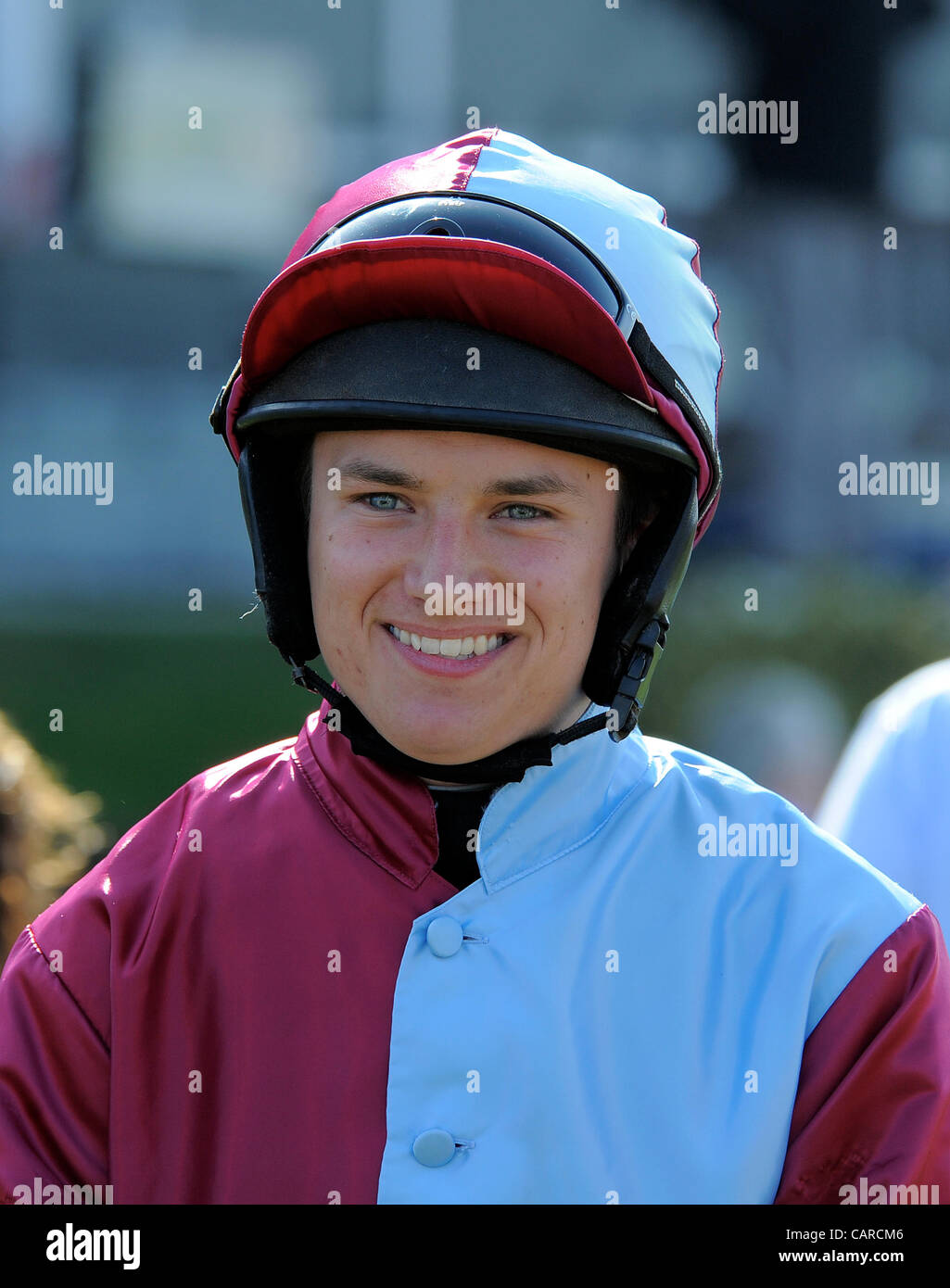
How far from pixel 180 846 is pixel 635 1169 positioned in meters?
0.68

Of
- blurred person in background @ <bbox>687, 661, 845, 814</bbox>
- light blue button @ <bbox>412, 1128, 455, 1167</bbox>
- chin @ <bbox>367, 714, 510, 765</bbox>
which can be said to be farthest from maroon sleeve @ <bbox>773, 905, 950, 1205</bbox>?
blurred person in background @ <bbox>687, 661, 845, 814</bbox>

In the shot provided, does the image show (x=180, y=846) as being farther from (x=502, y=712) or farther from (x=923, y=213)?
(x=923, y=213)

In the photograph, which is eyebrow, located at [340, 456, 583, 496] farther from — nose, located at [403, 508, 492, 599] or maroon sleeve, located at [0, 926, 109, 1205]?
maroon sleeve, located at [0, 926, 109, 1205]

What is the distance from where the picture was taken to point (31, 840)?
282cm

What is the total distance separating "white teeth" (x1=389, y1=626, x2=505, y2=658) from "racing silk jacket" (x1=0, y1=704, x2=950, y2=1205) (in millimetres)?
176

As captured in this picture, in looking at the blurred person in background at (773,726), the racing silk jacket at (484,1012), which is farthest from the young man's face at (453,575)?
the blurred person in background at (773,726)

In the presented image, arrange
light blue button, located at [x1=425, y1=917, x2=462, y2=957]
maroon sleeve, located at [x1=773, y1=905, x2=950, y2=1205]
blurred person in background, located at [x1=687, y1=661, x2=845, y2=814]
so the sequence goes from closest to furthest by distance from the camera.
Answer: maroon sleeve, located at [x1=773, y1=905, x2=950, y2=1205] < light blue button, located at [x1=425, y1=917, x2=462, y2=957] < blurred person in background, located at [x1=687, y1=661, x2=845, y2=814]

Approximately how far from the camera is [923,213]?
40.7 ft

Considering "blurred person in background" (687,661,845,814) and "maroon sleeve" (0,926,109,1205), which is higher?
"blurred person in background" (687,661,845,814)

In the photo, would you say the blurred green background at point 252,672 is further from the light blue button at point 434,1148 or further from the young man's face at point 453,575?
the light blue button at point 434,1148

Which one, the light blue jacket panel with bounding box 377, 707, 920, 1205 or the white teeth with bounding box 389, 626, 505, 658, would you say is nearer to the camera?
the light blue jacket panel with bounding box 377, 707, 920, 1205

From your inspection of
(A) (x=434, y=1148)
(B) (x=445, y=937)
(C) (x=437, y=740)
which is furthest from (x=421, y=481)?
(A) (x=434, y=1148)

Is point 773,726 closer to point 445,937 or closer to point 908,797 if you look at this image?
point 908,797

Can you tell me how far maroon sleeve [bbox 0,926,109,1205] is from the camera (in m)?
1.74
